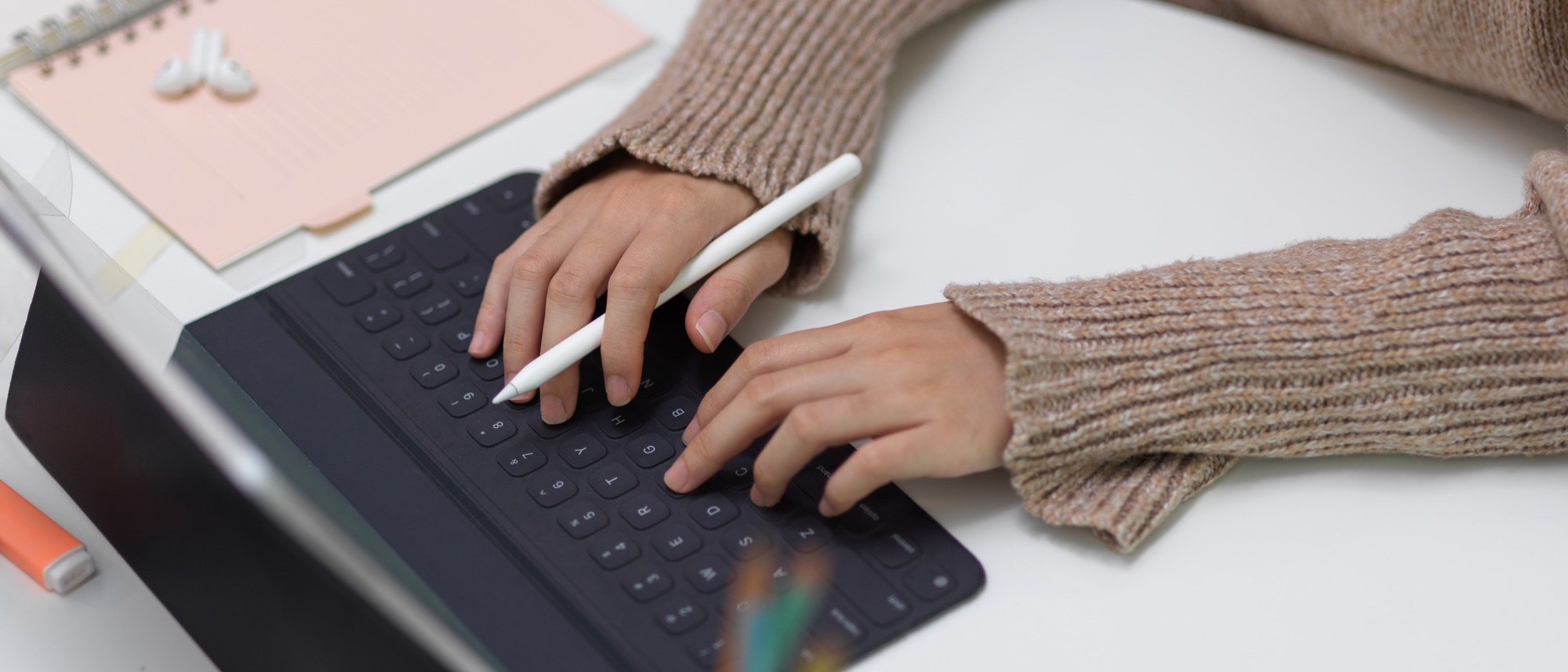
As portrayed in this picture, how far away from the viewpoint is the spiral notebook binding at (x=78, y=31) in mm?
722

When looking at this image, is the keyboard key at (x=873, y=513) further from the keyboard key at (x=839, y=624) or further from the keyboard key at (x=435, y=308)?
the keyboard key at (x=435, y=308)

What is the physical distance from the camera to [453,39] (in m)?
0.77

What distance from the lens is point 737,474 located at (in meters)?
0.52

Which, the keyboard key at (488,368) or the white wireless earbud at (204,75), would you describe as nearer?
the keyboard key at (488,368)

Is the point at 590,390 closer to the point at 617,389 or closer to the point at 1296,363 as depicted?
the point at 617,389

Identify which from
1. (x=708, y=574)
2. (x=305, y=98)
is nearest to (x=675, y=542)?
(x=708, y=574)

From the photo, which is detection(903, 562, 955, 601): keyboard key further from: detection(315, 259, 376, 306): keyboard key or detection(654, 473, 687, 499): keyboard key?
detection(315, 259, 376, 306): keyboard key

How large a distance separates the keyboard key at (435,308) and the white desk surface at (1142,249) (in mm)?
80

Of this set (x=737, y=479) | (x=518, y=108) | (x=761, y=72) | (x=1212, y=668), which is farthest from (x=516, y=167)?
(x=1212, y=668)

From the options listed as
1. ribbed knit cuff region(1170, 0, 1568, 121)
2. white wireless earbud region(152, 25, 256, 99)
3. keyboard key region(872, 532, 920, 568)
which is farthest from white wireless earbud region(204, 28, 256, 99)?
ribbed knit cuff region(1170, 0, 1568, 121)

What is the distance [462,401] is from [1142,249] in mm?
361

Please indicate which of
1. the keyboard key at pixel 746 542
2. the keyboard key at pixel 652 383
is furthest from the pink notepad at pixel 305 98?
the keyboard key at pixel 746 542

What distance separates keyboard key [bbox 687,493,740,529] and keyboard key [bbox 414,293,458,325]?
175mm

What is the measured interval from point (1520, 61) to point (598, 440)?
0.51 meters
